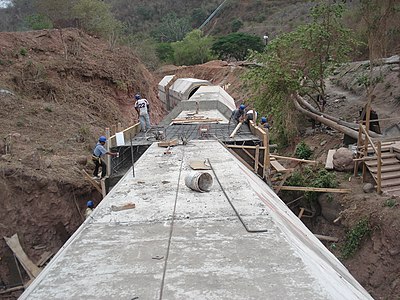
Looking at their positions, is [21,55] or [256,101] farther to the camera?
[21,55]

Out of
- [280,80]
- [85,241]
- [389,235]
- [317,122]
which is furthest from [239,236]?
[317,122]

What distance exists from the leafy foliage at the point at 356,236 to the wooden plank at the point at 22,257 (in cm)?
762

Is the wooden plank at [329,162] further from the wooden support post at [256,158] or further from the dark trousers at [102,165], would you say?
the dark trousers at [102,165]

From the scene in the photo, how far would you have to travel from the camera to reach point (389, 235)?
9383 millimetres

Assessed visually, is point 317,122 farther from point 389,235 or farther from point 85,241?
point 85,241

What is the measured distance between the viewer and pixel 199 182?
7.12m

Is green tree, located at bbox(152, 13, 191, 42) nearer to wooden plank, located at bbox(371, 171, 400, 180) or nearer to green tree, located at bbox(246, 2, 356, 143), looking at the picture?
green tree, located at bbox(246, 2, 356, 143)

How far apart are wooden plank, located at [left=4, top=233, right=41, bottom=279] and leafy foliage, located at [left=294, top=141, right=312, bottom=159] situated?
9603mm

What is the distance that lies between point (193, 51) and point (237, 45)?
566cm

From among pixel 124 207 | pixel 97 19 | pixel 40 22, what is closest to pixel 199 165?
pixel 124 207

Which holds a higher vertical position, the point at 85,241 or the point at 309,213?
the point at 85,241

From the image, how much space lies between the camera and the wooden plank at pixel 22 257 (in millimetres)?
10281

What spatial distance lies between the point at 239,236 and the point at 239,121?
29.3 feet

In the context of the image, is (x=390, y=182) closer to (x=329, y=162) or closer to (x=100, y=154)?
(x=329, y=162)
